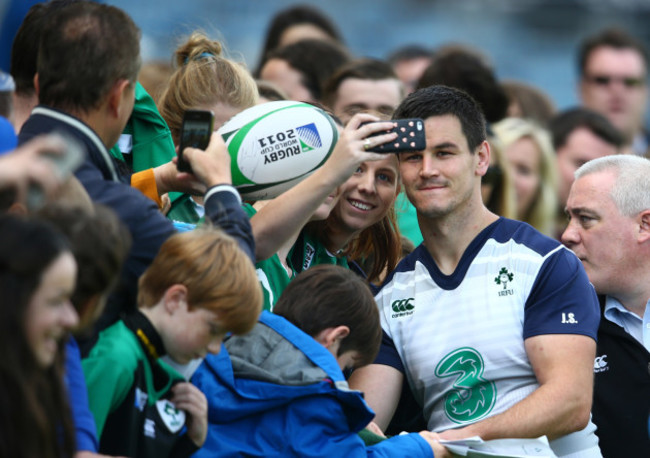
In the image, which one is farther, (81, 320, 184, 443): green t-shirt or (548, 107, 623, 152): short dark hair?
(548, 107, 623, 152): short dark hair

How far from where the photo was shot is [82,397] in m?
3.04

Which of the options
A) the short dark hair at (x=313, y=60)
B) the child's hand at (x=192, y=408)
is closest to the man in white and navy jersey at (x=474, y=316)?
the child's hand at (x=192, y=408)

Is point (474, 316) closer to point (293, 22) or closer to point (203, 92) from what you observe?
point (203, 92)

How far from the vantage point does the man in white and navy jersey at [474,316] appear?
4.46 m

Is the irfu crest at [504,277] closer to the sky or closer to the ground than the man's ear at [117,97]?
closer to the ground

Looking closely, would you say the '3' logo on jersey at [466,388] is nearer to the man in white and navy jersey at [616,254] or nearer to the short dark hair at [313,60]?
the man in white and navy jersey at [616,254]

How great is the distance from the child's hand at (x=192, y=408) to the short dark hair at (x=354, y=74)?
3.80m

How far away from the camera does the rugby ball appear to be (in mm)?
4285

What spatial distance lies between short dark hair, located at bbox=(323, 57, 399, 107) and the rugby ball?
8.72 ft

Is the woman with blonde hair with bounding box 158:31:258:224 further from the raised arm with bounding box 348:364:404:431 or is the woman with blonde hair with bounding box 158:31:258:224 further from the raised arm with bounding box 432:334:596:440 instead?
the raised arm with bounding box 432:334:596:440

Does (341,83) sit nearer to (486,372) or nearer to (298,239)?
(298,239)

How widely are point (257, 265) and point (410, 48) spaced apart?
646cm

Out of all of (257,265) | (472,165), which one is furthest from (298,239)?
(472,165)

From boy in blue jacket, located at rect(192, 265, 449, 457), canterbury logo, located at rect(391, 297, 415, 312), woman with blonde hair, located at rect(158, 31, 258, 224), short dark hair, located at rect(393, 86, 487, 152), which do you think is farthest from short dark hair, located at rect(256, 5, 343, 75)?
boy in blue jacket, located at rect(192, 265, 449, 457)
